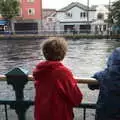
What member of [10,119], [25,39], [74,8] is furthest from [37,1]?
[10,119]

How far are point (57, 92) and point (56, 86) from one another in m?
0.05

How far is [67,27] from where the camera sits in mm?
70125

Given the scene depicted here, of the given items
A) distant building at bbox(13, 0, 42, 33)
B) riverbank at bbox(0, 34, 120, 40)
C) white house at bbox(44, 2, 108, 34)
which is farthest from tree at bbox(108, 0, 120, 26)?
distant building at bbox(13, 0, 42, 33)

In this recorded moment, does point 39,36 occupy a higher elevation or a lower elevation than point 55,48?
lower

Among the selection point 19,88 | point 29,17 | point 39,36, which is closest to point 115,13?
point 39,36

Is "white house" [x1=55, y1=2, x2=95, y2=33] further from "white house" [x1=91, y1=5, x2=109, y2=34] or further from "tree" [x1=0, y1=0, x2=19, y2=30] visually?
"tree" [x1=0, y1=0, x2=19, y2=30]

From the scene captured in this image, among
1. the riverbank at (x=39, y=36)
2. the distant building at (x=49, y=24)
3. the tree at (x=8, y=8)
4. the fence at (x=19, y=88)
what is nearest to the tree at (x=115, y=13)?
the riverbank at (x=39, y=36)

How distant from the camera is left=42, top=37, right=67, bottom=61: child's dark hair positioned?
3113mm

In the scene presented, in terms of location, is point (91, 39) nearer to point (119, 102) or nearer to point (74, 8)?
point (74, 8)

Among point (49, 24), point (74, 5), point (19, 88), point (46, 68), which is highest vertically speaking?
point (74, 5)

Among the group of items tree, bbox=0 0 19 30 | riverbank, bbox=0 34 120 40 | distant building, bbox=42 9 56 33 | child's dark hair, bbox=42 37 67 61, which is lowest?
riverbank, bbox=0 34 120 40

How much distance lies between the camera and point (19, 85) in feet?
11.6

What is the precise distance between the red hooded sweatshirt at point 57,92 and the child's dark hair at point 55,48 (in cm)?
5

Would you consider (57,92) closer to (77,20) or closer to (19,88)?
(19,88)
